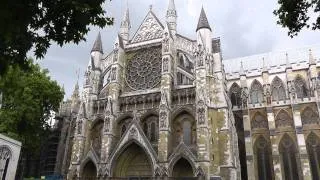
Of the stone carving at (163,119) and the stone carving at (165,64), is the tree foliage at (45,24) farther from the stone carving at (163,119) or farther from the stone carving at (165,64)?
the stone carving at (165,64)

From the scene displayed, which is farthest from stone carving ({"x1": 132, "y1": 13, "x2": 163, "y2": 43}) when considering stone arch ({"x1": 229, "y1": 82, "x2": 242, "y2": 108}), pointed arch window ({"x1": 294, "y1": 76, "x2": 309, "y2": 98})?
pointed arch window ({"x1": 294, "y1": 76, "x2": 309, "y2": 98})

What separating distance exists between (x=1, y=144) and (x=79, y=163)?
7897 millimetres

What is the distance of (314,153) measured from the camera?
30406mm

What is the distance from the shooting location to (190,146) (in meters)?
25.5

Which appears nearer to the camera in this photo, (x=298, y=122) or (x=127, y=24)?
(x=298, y=122)

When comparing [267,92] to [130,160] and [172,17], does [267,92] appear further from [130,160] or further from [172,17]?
[130,160]

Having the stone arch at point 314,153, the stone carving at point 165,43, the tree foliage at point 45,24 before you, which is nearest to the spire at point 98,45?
the stone carving at point 165,43

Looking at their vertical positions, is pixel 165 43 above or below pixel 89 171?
above

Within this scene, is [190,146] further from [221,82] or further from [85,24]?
[85,24]

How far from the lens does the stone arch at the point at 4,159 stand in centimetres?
2188

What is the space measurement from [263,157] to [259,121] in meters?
4.04

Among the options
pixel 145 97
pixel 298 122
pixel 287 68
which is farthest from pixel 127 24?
pixel 298 122

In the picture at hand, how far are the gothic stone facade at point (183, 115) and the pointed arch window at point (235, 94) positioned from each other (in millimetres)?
129

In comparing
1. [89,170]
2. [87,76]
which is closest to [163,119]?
[89,170]
